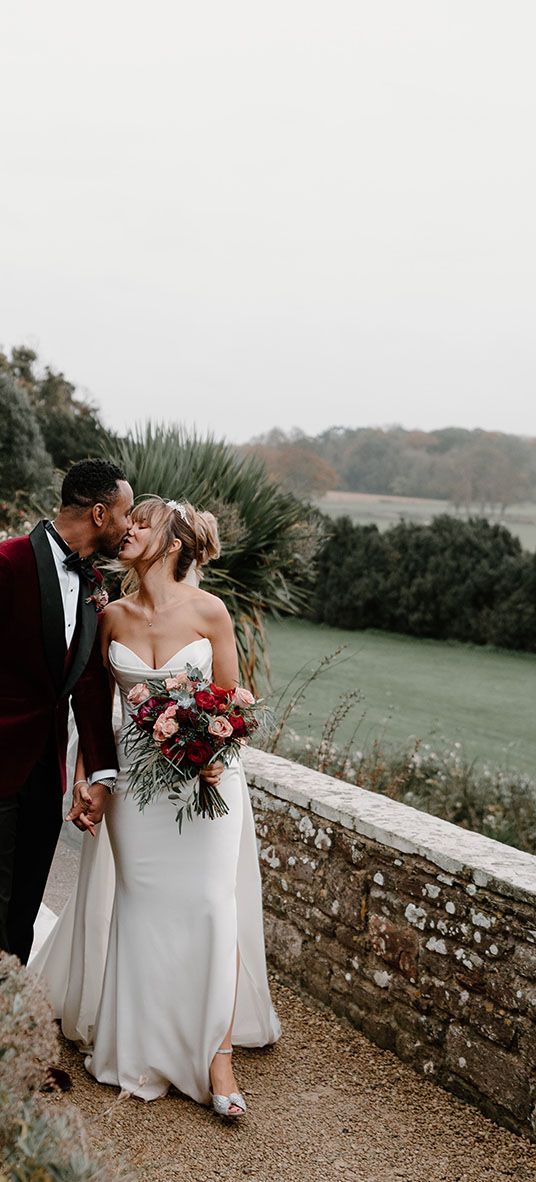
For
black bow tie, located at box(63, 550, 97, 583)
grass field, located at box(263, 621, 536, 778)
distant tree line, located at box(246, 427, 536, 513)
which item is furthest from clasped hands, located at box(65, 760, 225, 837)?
distant tree line, located at box(246, 427, 536, 513)

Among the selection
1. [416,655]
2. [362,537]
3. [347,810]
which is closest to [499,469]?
[362,537]

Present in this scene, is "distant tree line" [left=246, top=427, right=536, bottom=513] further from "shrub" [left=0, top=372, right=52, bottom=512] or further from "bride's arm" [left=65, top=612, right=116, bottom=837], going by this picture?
"bride's arm" [left=65, top=612, right=116, bottom=837]

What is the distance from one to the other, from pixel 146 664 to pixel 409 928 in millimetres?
1445

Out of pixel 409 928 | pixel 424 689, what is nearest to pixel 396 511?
pixel 424 689

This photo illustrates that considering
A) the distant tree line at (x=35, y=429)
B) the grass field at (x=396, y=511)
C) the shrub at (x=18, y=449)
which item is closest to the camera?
the distant tree line at (x=35, y=429)

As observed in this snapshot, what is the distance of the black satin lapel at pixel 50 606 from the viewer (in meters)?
3.38

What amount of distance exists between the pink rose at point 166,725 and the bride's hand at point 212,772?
20 cm

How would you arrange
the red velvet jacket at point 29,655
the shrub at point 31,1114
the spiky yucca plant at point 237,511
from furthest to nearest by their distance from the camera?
the spiky yucca plant at point 237,511 < the red velvet jacket at point 29,655 < the shrub at point 31,1114

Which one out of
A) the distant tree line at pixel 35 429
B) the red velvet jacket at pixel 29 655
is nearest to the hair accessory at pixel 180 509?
the red velvet jacket at pixel 29 655

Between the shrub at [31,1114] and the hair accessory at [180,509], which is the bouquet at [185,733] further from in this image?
the shrub at [31,1114]

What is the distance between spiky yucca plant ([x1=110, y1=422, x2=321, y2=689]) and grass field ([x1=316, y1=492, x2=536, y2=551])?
8749mm

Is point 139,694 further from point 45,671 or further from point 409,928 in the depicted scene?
point 409,928

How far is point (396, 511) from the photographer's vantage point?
19.7 meters

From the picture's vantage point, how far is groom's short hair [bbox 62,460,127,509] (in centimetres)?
343
